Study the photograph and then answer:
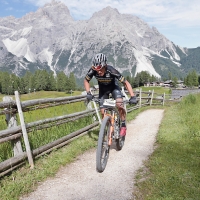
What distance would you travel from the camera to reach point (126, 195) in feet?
15.0

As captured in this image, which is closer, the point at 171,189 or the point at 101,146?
the point at 171,189

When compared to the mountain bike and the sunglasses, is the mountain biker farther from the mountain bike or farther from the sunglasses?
the mountain bike

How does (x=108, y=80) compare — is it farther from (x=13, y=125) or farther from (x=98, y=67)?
(x=13, y=125)

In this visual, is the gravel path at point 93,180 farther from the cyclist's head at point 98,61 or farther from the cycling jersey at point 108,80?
the cyclist's head at point 98,61

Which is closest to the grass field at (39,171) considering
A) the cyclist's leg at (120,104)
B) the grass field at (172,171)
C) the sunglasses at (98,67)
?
the cyclist's leg at (120,104)

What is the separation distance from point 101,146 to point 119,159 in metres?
1.38

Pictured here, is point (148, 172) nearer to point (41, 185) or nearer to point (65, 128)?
point (41, 185)

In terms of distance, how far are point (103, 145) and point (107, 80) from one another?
1.97 meters

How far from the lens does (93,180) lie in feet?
17.3

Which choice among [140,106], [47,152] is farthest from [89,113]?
[140,106]

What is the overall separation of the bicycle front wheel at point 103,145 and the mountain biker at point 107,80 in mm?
795

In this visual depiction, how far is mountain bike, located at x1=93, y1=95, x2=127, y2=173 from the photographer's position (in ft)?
18.1

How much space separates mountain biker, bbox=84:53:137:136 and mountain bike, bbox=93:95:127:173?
274mm

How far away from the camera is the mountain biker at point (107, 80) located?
590 cm
